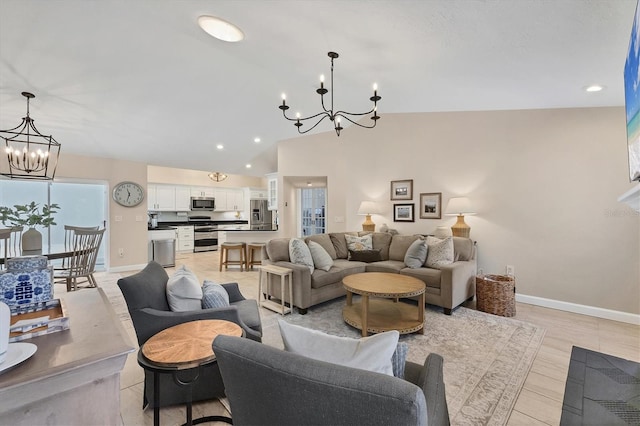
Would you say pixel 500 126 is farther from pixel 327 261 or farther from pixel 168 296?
pixel 168 296

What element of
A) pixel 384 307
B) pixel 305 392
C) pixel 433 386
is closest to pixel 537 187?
pixel 384 307

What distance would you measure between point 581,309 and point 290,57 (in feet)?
14.7

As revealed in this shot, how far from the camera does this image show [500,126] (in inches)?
157

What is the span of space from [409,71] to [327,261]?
2.40m

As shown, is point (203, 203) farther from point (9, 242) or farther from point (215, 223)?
point (9, 242)

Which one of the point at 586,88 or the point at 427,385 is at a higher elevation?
the point at 586,88

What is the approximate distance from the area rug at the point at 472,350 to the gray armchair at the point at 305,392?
1.31 m

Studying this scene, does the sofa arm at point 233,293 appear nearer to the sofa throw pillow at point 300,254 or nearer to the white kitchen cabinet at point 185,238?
the sofa throw pillow at point 300,254

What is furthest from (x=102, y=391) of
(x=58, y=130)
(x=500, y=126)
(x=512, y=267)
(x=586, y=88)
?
(x=58, y=130)

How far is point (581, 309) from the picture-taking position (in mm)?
3447

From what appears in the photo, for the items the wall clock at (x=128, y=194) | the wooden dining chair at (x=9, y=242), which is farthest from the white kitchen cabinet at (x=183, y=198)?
the wooden dining chair at (x=9, y=242)

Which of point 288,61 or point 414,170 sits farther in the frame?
point 414,170

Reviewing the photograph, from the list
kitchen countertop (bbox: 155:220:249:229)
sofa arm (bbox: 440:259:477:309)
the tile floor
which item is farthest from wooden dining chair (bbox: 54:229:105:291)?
sofa arm (bbox: 440:259:477:309)

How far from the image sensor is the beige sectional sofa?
339 centimetres
